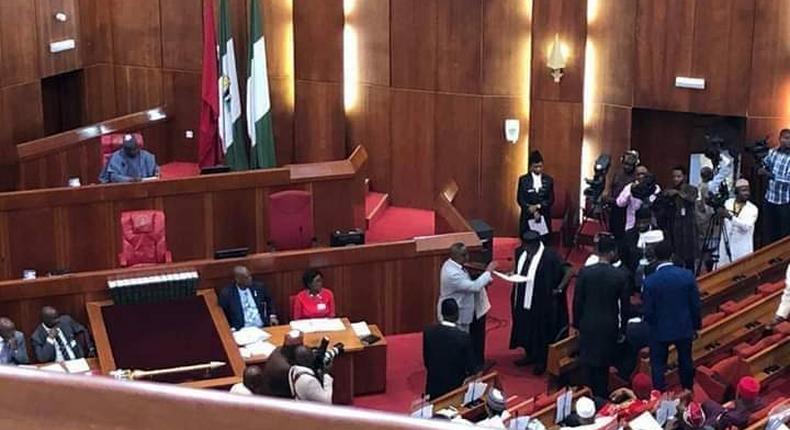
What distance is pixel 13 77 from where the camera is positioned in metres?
11.2

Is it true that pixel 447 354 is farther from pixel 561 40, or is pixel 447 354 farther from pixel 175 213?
pixel 561 40

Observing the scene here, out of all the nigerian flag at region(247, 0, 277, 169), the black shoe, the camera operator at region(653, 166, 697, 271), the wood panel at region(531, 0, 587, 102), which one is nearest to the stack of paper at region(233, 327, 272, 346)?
the black shoe

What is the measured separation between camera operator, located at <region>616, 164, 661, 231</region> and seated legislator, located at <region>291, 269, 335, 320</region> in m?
2.78

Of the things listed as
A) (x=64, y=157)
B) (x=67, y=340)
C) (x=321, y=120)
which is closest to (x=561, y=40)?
Answer: (x=321, y=120)

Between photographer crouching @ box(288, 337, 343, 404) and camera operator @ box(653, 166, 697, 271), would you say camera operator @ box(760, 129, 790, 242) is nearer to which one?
camera operator @ box(653, 166, 697, 271)

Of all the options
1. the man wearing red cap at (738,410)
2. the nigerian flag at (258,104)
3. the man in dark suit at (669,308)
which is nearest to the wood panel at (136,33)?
the nigerian flag at (258,104)

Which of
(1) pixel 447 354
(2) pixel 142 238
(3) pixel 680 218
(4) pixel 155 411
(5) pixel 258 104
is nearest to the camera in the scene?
(4) pixel 155 411

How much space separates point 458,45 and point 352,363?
4.82 metres

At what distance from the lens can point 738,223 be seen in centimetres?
895

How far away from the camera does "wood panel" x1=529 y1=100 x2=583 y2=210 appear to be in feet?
38.1

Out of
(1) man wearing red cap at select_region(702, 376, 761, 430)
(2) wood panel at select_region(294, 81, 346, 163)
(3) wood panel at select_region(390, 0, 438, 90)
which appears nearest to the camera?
(1) man wearing red cap at select_region(702, 376, 761, 430)

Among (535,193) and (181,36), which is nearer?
(535,193)

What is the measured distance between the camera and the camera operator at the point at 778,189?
9562 mm

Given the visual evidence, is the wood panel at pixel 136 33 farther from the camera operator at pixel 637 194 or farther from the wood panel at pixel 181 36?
the camera operator at pixel 637 194
